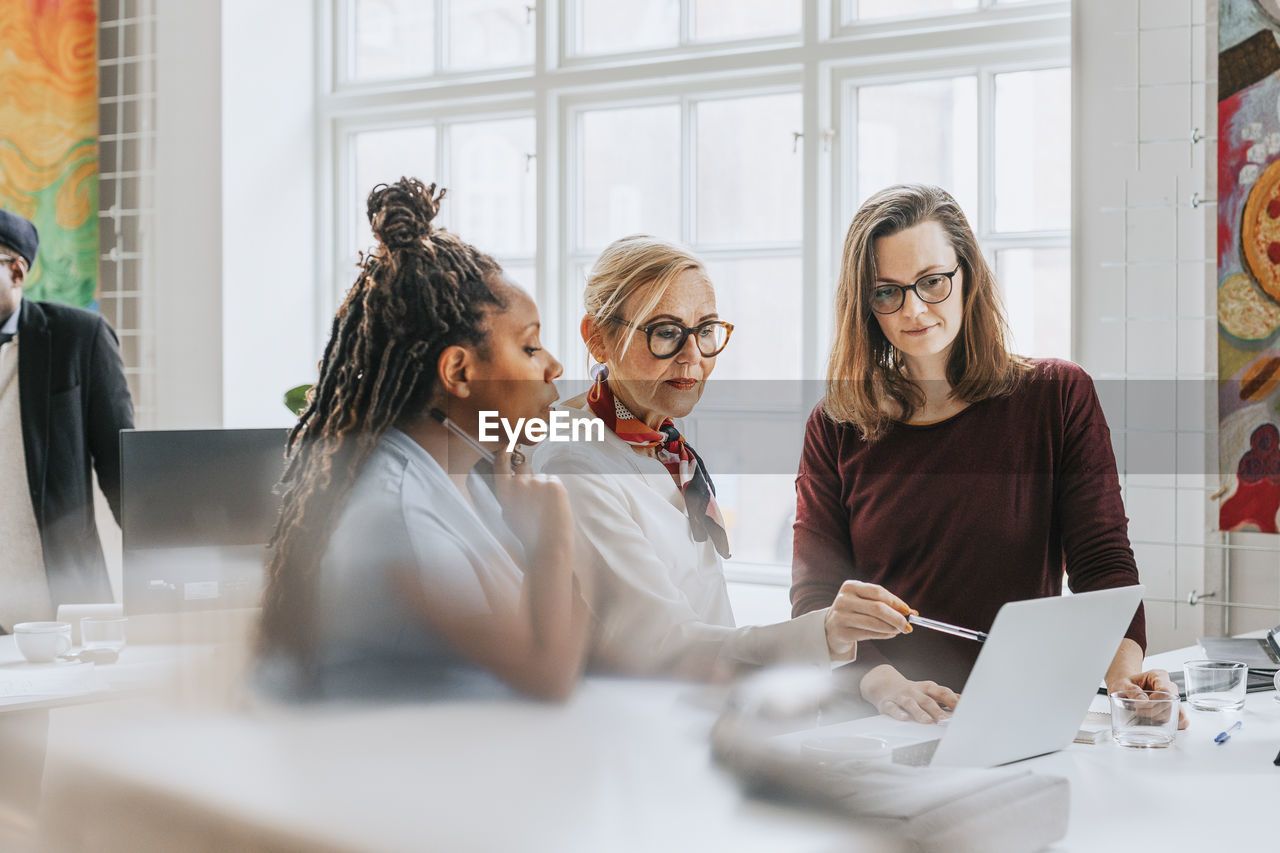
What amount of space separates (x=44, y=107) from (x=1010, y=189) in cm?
206

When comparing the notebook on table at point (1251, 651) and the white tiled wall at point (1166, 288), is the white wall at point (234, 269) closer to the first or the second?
the white tiled wall at point (1166, 288)

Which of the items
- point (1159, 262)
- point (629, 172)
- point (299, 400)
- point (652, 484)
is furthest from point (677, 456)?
point (629, 172)

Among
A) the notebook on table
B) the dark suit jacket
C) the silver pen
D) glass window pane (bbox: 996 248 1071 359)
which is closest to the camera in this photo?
the silver pen

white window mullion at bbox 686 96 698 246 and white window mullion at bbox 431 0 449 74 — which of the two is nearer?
white window mullion at bbox 686 96 698 246

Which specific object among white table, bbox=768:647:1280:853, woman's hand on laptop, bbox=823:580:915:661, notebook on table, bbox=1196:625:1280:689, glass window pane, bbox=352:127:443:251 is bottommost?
notebook on table, bbox=1196:625:1280:689

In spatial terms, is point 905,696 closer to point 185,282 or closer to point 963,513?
point 963,513

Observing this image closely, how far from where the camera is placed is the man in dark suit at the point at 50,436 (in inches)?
34.2

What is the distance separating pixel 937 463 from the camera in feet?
2.32

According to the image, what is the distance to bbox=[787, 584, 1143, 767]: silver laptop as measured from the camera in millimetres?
486

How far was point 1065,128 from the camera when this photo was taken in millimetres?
1974

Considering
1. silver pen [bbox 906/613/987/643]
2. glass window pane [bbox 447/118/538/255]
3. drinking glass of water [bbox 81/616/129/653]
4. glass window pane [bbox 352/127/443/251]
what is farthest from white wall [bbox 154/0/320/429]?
silver pen [bbox 906/613/987/643]

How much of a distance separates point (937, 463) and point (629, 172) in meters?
1.73

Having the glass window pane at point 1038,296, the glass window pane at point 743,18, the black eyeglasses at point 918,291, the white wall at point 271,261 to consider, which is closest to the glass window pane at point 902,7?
the glass window pane at point 743,18

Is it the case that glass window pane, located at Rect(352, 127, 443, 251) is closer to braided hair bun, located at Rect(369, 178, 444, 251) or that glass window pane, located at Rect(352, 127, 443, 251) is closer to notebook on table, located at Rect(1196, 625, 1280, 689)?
notebook on table, located at Rect(1196, 625, 1280, 689)
